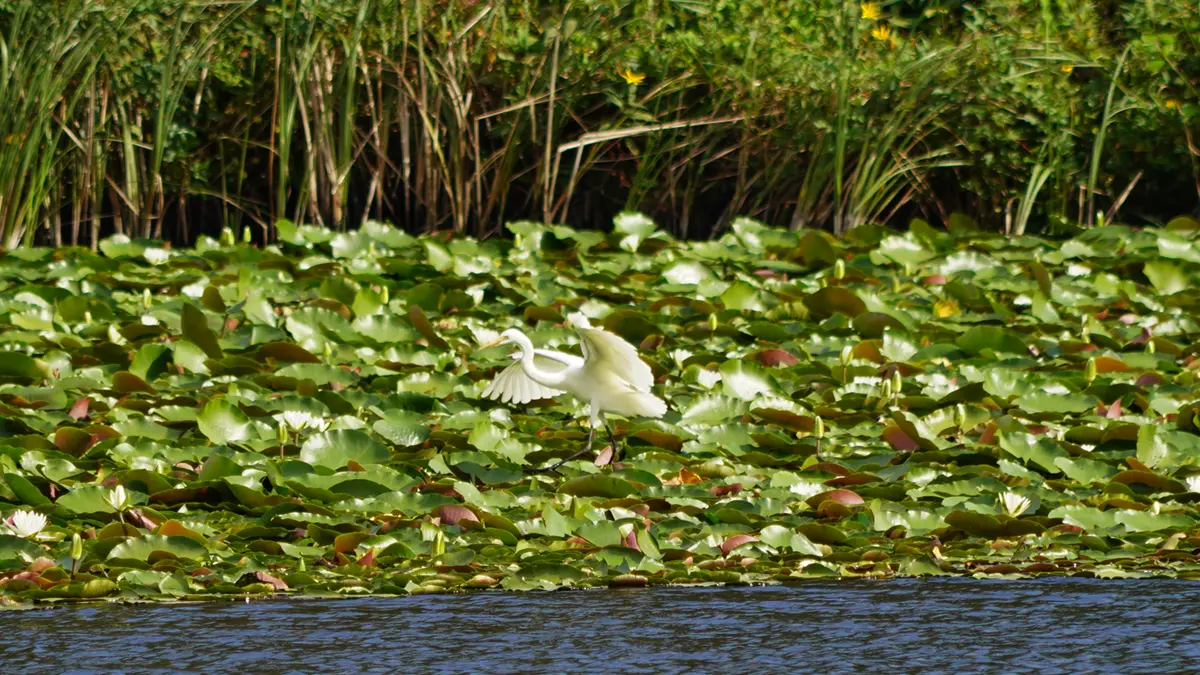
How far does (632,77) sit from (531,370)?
11.1 ft

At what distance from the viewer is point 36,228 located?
7.56 meters

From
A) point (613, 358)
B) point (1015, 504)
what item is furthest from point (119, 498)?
point (1015, 504)

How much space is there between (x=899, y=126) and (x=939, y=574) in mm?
4402

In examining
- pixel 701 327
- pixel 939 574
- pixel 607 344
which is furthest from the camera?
pixel 701 327

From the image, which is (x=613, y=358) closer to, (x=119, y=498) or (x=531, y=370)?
(x=531, y=370)

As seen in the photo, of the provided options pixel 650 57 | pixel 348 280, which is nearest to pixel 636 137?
pixel 650 57

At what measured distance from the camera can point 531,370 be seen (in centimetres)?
449

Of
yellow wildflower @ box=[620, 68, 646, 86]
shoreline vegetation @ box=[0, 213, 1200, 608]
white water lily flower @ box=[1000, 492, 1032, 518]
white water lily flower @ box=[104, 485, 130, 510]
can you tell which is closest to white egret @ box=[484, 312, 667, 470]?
shoreline vegetation @ box=[0, 213, 1200, 608]

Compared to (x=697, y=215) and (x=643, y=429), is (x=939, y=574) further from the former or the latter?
(x=697, y=215)

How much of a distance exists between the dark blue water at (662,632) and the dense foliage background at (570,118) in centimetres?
421

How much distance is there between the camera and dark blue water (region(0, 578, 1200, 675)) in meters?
2.85

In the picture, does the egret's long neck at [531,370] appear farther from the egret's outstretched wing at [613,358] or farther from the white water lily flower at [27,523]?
the white water lily flower at [27,523]

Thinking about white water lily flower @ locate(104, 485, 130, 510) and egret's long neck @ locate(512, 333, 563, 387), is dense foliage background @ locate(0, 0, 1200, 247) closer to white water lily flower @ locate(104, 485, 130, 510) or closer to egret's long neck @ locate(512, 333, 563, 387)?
egret's long neck @ locate(512, 333, 563, 387)

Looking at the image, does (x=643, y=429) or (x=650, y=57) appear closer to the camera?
(x=643, y=429)
